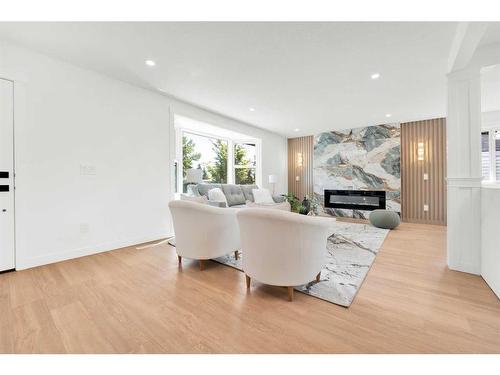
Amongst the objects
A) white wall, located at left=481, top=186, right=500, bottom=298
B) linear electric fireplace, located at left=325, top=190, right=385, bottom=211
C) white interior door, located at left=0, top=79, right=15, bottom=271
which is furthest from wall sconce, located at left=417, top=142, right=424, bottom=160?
white interior door, located at left=0, top=79, right=15, bottom=271

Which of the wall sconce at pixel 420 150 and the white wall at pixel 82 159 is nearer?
the white wall at pixel 82 159

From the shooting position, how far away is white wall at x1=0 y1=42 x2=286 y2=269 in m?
2.39

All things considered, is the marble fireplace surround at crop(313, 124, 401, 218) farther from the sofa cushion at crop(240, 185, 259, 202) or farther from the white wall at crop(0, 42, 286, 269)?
the white wall at crop(0, 42, 286, 269)

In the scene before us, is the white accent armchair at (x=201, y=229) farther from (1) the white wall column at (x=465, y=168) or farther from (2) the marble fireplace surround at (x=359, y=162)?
(2) the marble fireplace surround at (x=359, y=162)

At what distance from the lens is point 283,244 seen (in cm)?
165

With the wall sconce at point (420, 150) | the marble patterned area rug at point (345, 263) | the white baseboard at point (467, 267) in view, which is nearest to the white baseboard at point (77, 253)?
the marble patterned area rug at point (345, 263)

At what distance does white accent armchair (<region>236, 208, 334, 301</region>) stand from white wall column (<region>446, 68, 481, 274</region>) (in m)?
1.70

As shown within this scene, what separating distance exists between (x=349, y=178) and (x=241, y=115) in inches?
141

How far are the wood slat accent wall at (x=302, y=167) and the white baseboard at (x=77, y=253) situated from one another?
193 inches

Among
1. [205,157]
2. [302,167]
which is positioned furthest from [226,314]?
[302,167]

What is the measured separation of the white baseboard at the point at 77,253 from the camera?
238 cm

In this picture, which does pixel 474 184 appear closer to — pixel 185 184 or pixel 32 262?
pixel 185 184

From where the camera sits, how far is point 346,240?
3443 mm
